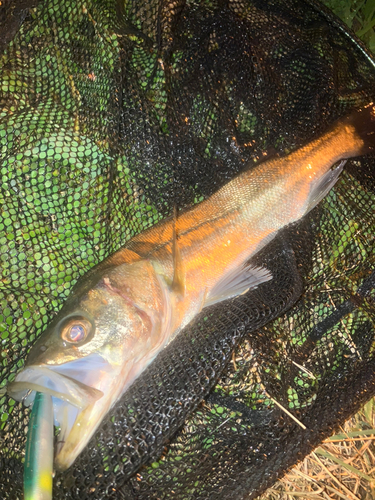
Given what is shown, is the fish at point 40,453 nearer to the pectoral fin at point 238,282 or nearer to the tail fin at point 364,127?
the pectoral fin at point 238,282

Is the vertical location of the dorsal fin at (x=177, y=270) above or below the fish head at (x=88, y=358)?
above

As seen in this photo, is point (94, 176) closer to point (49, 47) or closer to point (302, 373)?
point (49, 47)

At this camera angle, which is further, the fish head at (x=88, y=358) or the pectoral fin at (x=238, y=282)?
the pectoral fin at (x=238, y=282)

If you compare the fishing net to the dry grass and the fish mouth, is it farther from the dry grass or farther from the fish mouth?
the dry grass

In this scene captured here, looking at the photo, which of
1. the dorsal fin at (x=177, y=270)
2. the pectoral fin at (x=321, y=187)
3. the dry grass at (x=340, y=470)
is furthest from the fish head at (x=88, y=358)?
the dry grass at (x=340, y=470)

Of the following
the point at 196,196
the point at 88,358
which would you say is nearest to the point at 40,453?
the point at 88,358

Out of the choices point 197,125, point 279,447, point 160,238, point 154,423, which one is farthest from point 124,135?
point 279,447

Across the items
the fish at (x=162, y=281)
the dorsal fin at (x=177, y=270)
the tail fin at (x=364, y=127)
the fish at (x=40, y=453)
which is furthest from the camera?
the tail fin at (x=364, y=127)
